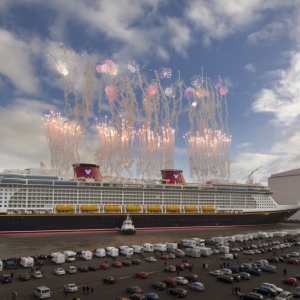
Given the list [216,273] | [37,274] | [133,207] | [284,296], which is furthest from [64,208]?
[284,296]

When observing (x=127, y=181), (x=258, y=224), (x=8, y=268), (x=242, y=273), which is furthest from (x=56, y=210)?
(x=258, y=224)

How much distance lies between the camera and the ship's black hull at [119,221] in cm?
5162

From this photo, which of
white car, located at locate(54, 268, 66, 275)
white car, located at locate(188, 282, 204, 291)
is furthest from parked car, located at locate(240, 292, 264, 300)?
white car, located at locate(54, 268, 66, 275)

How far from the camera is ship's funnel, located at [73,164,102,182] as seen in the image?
2623 inches

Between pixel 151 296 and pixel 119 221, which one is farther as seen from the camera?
pixel 119 221

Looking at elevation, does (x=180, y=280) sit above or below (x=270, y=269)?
above

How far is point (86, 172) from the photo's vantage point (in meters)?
66.9

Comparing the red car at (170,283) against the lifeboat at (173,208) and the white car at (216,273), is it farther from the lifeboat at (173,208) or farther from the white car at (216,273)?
the lifeboat at (173,208)

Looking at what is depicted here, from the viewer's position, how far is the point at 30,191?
57.7 metres

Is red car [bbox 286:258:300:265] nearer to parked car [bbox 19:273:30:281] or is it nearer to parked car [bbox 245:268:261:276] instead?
parked car [bbox 245:268:261:276]

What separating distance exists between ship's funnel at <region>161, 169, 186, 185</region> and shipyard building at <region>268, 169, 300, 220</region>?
43.3m

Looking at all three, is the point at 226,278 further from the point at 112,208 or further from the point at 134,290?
the point at 112,208

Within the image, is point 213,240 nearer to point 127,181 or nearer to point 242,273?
point 242,273

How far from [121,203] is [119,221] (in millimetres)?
5844
